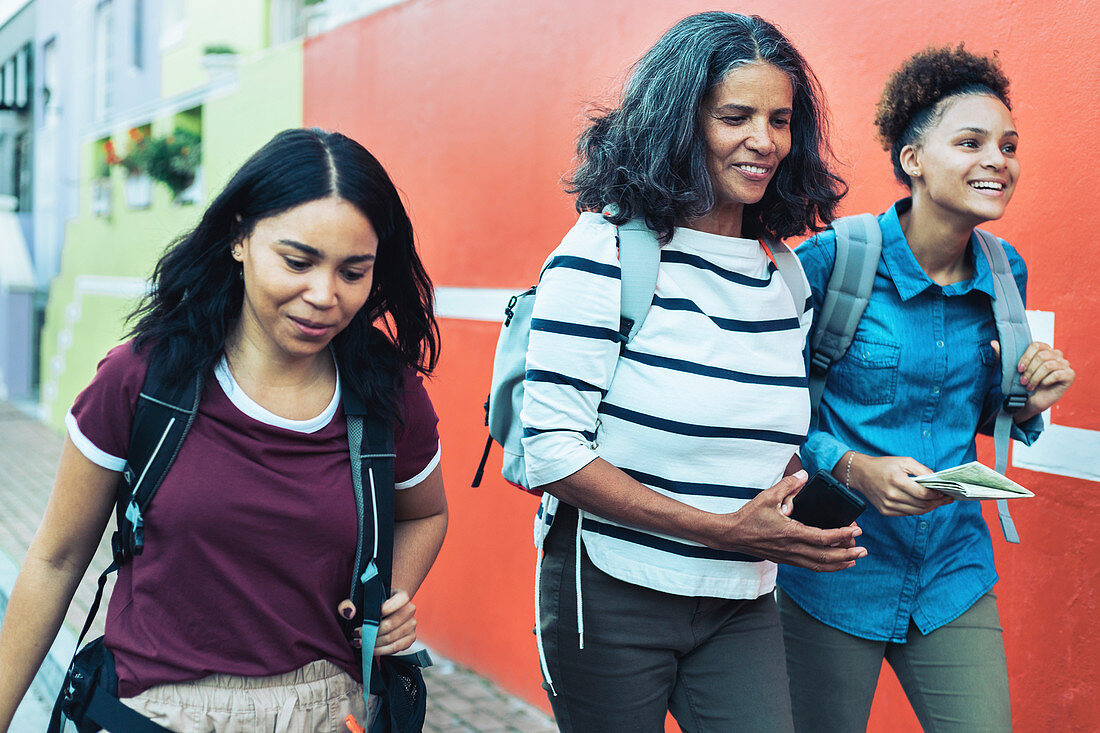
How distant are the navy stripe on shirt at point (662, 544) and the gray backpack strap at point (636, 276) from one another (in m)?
0.38

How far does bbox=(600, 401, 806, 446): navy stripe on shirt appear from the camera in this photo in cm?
210

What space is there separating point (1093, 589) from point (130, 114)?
468 inches

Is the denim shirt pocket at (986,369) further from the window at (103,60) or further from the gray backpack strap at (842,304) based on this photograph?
the window at (103,60)

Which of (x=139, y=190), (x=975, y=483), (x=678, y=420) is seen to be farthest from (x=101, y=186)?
(x=975, y=483)

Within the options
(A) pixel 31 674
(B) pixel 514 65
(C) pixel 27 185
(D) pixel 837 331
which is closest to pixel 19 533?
(B) pixel 514 65

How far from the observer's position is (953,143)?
2492mm

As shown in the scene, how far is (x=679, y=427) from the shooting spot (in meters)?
2.10

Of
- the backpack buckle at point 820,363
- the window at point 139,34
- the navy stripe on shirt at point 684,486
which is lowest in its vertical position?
the navy stripe on shirt at point 684,486

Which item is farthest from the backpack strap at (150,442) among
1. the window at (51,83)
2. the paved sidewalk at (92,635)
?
the window at (51,83)

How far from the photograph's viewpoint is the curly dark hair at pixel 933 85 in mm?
2539

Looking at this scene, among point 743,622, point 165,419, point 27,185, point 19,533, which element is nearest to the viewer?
point 165,419

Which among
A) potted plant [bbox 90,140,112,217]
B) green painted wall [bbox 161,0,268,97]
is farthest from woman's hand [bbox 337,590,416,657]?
potted plant [bbox 90,140,112,217]

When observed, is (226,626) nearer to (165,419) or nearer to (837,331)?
Result: (165,419)

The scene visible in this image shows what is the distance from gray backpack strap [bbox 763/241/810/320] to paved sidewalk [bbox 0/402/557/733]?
3.05 metres
